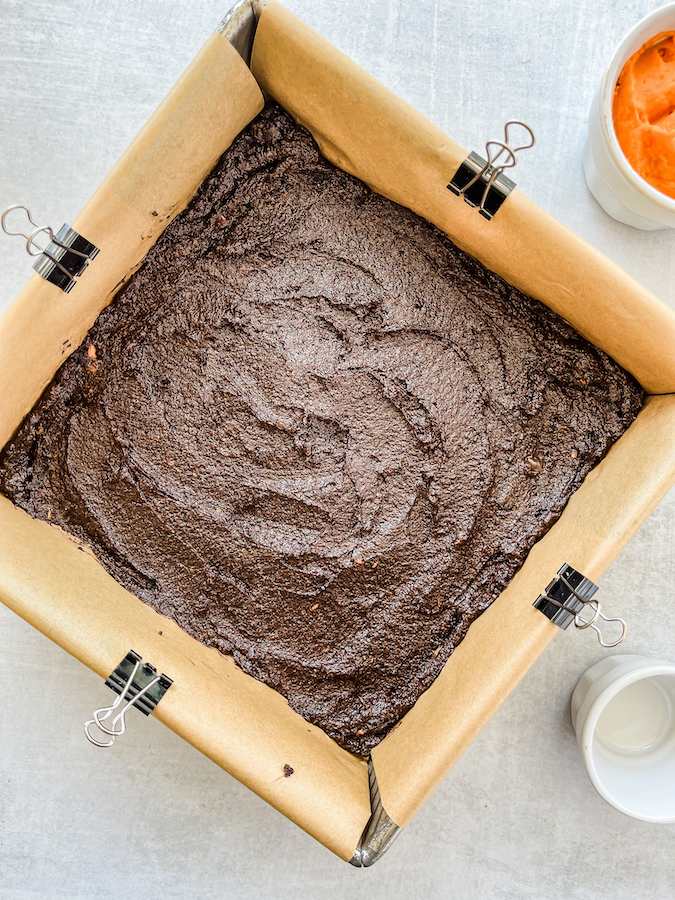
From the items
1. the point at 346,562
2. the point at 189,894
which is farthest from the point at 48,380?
the point at 189,894

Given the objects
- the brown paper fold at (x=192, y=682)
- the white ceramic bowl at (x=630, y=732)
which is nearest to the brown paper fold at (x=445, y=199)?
the white ceramic bowl at (x=630, y=732)

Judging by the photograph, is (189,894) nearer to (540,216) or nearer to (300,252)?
(300,252)

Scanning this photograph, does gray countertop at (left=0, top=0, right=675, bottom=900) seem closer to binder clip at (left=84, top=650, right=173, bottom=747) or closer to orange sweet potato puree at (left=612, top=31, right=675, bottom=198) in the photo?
orange sweet potato puree at (left=612, top=31, right=675, bottom=198)

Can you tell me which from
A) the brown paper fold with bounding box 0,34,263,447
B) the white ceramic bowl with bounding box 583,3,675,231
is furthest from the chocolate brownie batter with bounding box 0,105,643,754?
the white ceramic bowl with bounding box 583,3,675,231

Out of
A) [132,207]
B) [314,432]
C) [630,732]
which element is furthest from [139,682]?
[630,732]

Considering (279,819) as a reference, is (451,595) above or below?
above

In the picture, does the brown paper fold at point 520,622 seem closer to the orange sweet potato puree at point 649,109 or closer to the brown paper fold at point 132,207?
the orange sweet potato puree at point 649,109

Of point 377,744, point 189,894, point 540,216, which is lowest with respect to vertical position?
point 189,894
